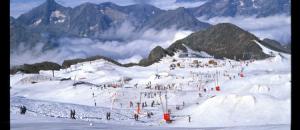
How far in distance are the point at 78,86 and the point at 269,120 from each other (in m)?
52.5

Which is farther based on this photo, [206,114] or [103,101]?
[103,101]

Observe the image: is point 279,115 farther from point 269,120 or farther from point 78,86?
point 78,86

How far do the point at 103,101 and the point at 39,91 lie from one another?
73.9 feet

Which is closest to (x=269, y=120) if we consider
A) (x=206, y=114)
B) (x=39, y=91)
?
(x=206, y=114)

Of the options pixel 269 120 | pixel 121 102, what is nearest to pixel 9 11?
pixel 269 120

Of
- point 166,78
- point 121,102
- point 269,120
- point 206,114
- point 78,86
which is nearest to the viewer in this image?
point 269,120

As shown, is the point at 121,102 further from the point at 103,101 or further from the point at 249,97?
the point at 249,97

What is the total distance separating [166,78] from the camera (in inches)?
4732
